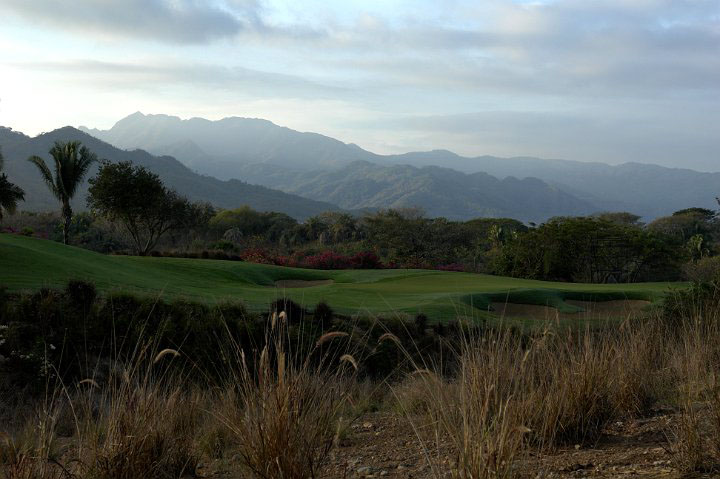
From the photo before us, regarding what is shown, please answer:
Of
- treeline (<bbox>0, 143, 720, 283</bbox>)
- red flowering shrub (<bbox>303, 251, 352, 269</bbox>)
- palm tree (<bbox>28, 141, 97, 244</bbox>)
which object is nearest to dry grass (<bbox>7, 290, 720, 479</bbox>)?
treeline (<bbox>0, 143, 720, 283</bbox>)

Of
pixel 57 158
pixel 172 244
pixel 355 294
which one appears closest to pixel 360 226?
pixel 172 244

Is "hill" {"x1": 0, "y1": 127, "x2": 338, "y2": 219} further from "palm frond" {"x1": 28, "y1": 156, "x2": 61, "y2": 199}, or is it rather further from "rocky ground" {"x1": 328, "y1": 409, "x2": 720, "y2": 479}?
"rocky ground" {"x1": 328, "y1": 409, "x2": 720, "y2": 479}

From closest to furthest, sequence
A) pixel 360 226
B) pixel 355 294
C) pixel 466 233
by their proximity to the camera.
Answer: pixel 355 294, pixel 466 233, pixel 360 226

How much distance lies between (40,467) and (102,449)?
49cm

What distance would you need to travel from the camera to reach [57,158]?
3800 cm

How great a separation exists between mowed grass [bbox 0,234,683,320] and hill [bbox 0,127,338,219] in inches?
3789

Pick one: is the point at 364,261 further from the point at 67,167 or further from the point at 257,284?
the point at 67,167

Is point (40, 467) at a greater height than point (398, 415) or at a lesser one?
greater

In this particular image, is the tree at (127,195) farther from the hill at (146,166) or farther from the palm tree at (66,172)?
the hill at (146,166)

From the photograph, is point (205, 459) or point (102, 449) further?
point (205, 459)

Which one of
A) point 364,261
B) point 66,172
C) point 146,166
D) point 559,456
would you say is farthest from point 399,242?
point 146,166

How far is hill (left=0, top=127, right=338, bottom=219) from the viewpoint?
125625mm

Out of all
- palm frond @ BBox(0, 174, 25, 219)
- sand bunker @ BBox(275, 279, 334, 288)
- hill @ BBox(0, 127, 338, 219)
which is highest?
hill @ BBox(0, 127, 338, 219)

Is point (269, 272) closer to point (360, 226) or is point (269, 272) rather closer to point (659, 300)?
point (659, 300)
